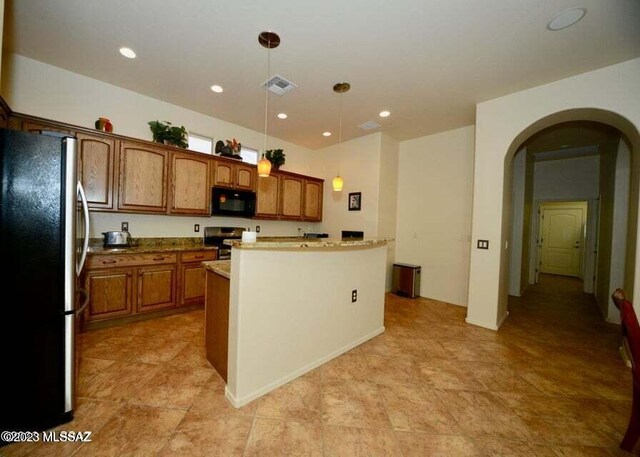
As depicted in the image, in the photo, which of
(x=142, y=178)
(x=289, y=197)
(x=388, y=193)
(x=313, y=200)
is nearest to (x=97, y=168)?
(x=142, y=178)

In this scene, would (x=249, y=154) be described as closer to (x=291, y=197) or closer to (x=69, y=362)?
(x=291, y=197)

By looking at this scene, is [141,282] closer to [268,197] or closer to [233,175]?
[233,175]

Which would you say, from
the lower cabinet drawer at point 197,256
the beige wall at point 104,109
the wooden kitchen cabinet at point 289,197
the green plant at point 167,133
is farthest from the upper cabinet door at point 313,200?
the green plant at point 167,133

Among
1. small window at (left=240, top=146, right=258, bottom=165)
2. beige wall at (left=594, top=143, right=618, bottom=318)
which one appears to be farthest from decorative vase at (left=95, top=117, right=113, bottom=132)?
beige wall at (left=594, top=143, right=618, bottom=318)

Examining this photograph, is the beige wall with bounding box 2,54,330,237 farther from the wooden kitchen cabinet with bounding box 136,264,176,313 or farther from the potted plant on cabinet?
the wooden kitchen cabinet with bounding box 136,264,176,313

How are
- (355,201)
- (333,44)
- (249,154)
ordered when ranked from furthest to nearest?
1. (355,201)
2. (249,154)
3. (333,44)

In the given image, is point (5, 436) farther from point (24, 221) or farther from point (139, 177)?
point (139, 177)

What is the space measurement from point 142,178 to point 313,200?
10.0 feet

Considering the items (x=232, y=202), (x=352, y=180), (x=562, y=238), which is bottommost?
(x=562, y=238)

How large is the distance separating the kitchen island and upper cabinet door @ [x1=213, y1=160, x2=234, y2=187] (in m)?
2.06

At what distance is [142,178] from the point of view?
124 inches

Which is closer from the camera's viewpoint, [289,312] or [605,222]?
[289,312]

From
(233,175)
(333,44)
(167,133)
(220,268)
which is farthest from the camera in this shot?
(233,175)

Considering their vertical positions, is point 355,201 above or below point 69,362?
above
